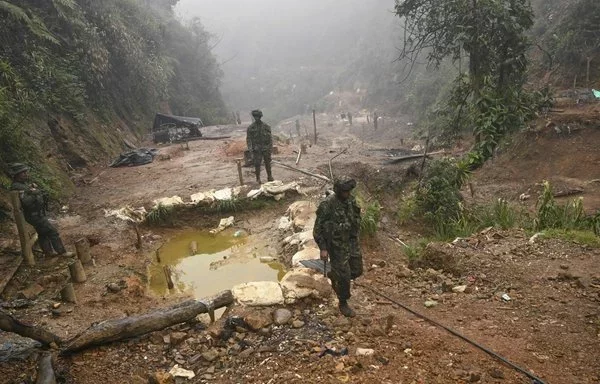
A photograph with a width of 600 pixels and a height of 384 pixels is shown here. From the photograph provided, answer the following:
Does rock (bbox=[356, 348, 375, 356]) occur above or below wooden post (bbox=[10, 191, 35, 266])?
below

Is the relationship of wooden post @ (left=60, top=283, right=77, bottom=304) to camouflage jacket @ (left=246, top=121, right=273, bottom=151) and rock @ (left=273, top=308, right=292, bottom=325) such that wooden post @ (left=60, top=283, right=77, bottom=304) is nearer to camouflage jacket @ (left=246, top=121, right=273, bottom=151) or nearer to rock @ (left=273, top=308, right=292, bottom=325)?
rock @ (left=273, top=308, right=292, bottom=325)

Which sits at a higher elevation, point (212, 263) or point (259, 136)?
point (259, 136)

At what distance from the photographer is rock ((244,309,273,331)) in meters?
4.45

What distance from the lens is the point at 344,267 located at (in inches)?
176

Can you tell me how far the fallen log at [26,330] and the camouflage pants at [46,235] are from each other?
8.21 feet

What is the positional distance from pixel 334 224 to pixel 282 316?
1185 mm

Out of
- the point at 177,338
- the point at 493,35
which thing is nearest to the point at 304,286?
the point at 177,338

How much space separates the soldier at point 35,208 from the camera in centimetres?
614

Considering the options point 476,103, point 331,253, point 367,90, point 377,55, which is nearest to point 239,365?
point 331,253

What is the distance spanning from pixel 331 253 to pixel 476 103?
5.42 metres

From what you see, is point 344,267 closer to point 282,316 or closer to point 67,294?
point 282,316

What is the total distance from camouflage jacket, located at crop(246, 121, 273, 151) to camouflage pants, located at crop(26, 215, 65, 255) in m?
4.20

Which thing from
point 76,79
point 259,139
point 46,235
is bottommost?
point 46,235

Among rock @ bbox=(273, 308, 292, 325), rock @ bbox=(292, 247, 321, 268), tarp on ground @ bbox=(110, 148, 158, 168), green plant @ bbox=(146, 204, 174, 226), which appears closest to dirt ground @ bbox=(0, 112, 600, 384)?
rock @ bbox=(273, 308, 292, 325)
